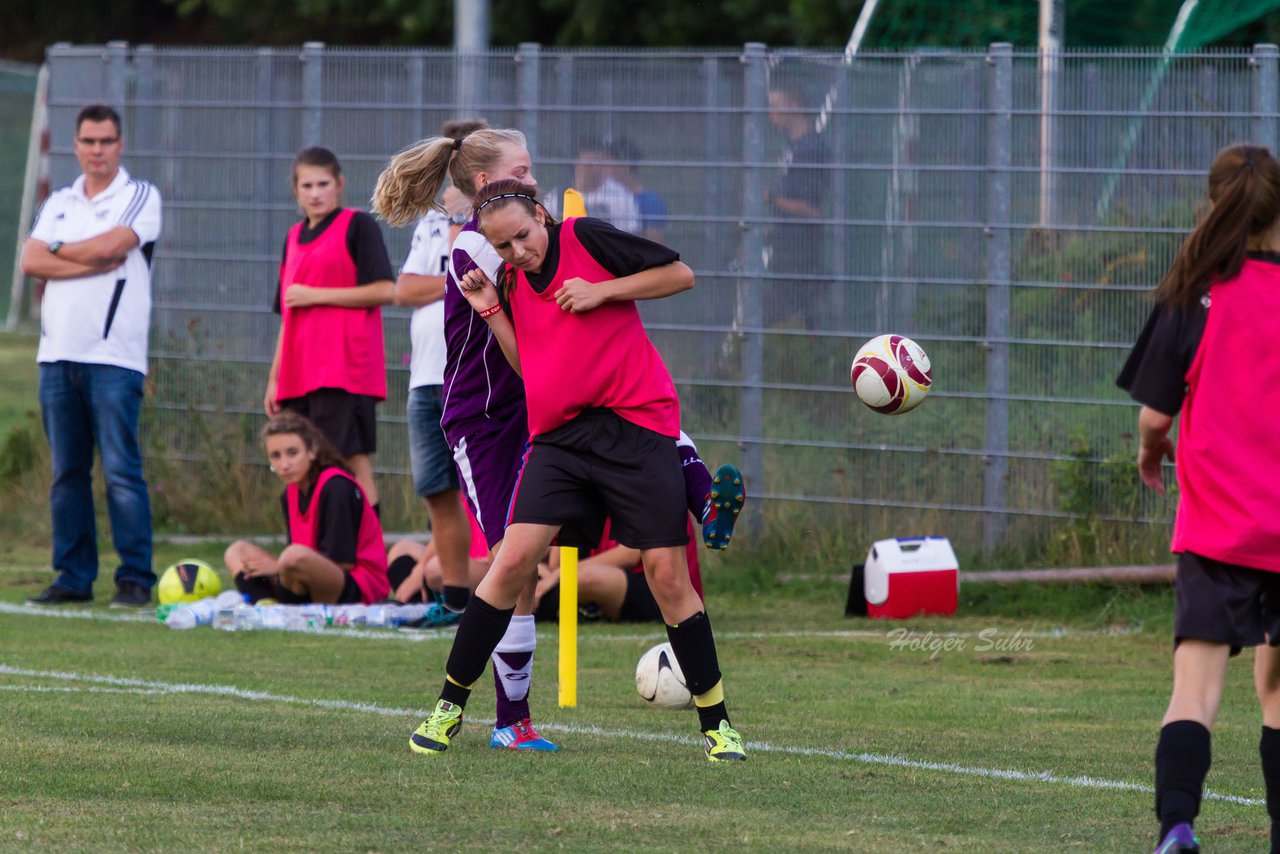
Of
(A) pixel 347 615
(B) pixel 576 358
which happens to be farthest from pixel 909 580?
(B) pixel 576 358

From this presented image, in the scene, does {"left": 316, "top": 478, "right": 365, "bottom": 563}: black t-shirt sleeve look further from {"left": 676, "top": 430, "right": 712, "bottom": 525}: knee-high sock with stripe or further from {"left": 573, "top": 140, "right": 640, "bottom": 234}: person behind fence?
{"left": 676, "top": 430, "right": 712, "bottom": 525}: knee-high sock with stripe

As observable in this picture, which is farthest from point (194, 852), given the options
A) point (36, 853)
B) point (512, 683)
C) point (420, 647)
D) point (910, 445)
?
point (910, 445)

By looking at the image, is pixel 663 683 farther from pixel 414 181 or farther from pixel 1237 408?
pixel 1237 408

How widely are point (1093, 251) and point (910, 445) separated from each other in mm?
1519

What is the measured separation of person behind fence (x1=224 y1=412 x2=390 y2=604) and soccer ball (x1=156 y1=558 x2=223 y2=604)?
0.23m

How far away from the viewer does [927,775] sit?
5.97 metres

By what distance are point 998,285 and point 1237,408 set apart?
6.70 m

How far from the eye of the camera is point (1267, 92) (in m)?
10.5

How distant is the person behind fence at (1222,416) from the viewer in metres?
4.64

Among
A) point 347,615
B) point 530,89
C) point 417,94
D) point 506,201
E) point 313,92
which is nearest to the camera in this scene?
point 506,201

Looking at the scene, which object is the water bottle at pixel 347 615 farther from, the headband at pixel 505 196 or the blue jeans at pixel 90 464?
the headband at pixel 505 196

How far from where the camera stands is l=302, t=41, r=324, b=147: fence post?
1301cm

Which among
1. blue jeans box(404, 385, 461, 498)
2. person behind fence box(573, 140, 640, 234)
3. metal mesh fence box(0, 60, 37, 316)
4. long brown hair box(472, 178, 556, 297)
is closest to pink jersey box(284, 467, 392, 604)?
blue jeans box(404, 385, 461, 498)

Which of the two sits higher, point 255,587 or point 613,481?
point 613,481
